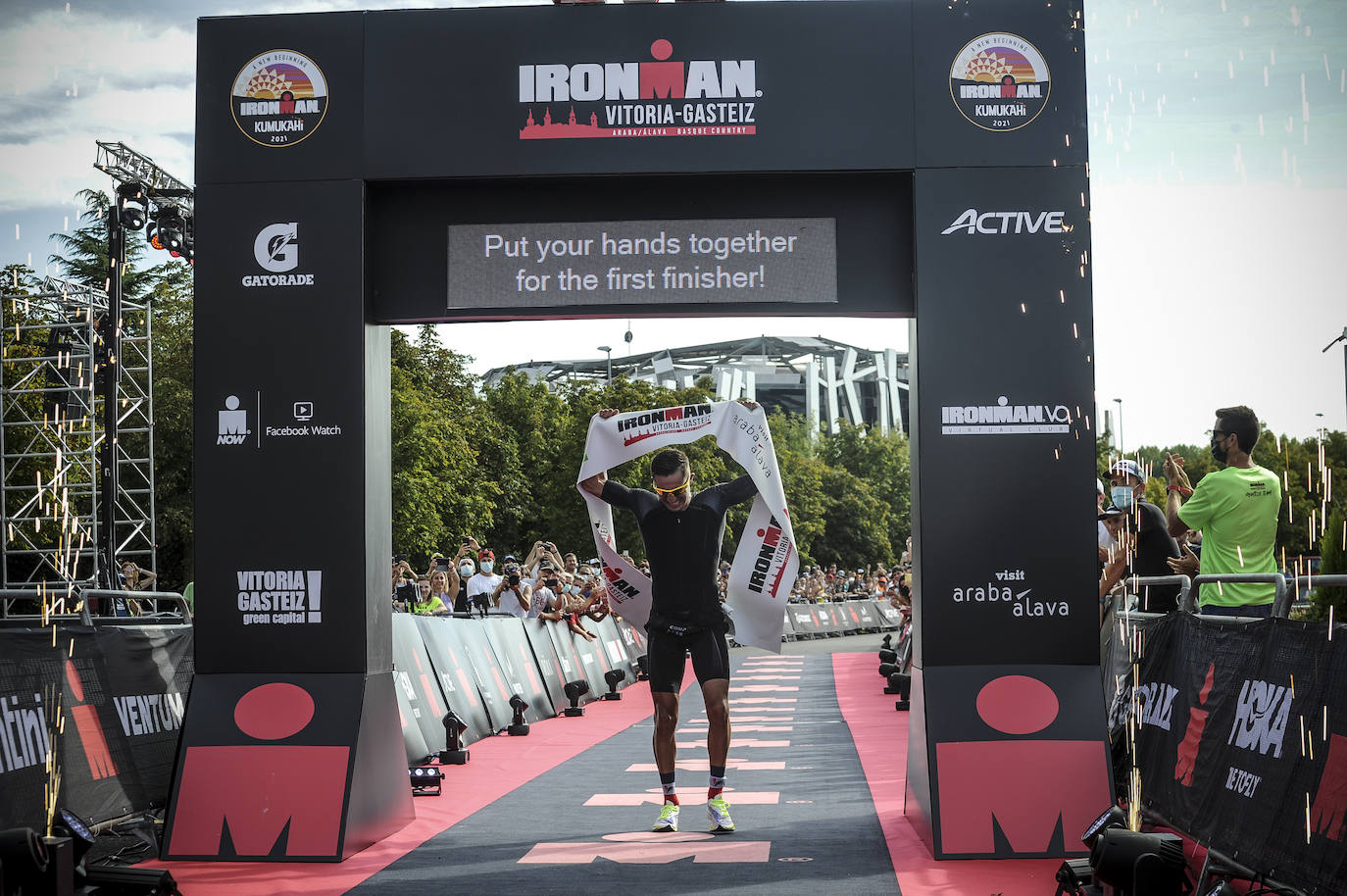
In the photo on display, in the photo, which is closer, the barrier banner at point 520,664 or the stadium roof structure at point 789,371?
the barrier banner at point 520,664

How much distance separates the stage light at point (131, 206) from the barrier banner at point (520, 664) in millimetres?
13067

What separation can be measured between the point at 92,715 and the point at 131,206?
19149mm

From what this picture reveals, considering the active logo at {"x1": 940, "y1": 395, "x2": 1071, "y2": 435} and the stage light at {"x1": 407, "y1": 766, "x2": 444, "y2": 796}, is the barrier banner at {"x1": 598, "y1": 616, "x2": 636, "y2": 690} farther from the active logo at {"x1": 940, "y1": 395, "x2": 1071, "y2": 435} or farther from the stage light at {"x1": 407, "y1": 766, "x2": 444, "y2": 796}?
the active logo at {"x1": 940, "y1": 395, "x2": 1071, "y2": 435}

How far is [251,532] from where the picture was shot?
7.22m

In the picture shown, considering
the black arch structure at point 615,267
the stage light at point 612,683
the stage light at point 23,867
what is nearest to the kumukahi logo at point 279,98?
the black arch structure at point 615,267

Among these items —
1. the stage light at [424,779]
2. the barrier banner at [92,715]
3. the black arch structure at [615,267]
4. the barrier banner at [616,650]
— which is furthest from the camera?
the barrier banner at [616,650]

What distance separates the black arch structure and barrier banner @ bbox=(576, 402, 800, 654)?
82cm

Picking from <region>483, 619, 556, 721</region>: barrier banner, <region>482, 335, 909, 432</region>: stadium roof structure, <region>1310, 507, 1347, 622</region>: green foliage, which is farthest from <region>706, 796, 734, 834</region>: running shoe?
<region>482, 335, 909, 432</region>: stadium roof structure

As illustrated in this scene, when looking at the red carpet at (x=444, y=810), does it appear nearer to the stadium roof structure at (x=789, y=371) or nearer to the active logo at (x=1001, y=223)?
the active logo at (x=1001, y=223)

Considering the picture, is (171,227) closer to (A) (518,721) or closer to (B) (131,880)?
(A) (518,721)

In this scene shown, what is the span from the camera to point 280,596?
23.6ft

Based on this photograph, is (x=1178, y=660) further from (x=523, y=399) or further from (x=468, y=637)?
(x=523, y=399)

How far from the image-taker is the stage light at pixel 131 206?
23.6 metres

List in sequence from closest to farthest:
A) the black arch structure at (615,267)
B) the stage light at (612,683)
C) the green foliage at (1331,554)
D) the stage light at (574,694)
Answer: the black arch structure at (615,267) → the stage light at (574,694) → the green foliage at (1331,554) → the stage light at (612,683)
